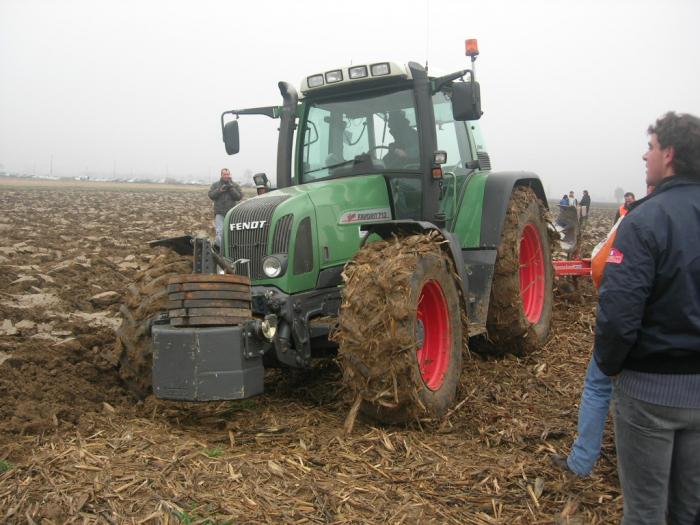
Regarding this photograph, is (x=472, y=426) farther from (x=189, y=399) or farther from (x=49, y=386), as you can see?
(x=49, y=386)

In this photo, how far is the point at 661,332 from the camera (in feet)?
7.97

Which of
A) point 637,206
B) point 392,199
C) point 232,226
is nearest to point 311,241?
point 232,226

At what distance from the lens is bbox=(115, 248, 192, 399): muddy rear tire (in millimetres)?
4785

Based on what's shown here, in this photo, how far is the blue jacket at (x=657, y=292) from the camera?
7.87 ft

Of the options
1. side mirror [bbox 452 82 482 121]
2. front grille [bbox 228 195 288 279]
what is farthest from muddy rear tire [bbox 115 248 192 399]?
side mirror [bbox 452 82 482 121]

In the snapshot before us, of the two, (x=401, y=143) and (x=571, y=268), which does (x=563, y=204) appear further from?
(x=401, y=143)

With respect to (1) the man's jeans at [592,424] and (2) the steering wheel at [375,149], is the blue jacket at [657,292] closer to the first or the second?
(1) the man's jeans at [592,424]

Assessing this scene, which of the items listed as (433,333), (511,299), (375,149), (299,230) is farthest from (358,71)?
(511,299)

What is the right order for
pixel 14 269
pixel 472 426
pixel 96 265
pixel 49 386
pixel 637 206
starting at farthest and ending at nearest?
1. pixel 96 265
2. pixel 14 269
3. pixel 49 386
4. pixel 472 426
5. pixel 637 206

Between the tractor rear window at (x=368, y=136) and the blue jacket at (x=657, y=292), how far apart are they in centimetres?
332

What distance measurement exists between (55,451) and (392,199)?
3.13m

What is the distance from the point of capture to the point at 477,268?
5.99 m

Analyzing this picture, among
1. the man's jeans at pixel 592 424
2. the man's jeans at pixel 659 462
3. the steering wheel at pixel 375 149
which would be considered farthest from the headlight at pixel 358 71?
the man's jeans at pixel 659 462

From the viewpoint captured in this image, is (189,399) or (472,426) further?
(472,426)
